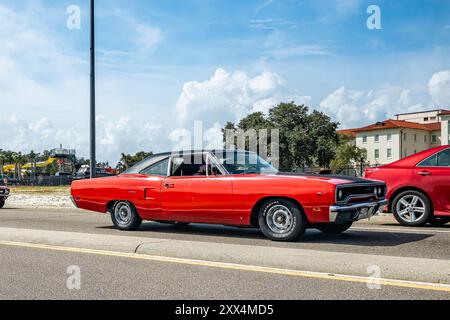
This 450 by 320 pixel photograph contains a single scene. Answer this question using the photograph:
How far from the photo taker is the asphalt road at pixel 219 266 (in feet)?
16.9

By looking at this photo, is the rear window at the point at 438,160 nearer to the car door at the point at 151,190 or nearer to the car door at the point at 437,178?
the car door at the point at 437,178

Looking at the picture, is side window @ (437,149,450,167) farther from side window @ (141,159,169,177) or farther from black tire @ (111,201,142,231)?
black tire @ (111,201,142,231)

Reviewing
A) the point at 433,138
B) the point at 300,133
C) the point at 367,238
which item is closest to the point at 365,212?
the point at 367,238

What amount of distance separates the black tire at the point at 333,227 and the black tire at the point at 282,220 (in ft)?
3.51

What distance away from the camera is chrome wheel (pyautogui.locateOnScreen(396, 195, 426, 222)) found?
10334 mm

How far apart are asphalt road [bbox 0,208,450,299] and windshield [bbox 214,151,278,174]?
112 centimetres

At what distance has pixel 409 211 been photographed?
34.3 feet

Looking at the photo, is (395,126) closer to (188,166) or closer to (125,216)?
(125,216)

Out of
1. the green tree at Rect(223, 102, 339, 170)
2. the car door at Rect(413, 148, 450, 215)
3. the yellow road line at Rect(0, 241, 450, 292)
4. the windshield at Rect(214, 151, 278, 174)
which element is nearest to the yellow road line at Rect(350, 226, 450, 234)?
the car door at Rect(413, 148, 450, 215)

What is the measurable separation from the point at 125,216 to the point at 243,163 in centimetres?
274

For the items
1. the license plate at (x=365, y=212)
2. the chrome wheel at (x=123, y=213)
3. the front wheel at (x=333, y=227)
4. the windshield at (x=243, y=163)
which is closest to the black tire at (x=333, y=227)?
the front wheel at (x=333, y=227)

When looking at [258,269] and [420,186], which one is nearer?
[258,269]

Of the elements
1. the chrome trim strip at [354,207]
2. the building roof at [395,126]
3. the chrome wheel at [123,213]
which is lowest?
the chrome wheel at [123,213]
